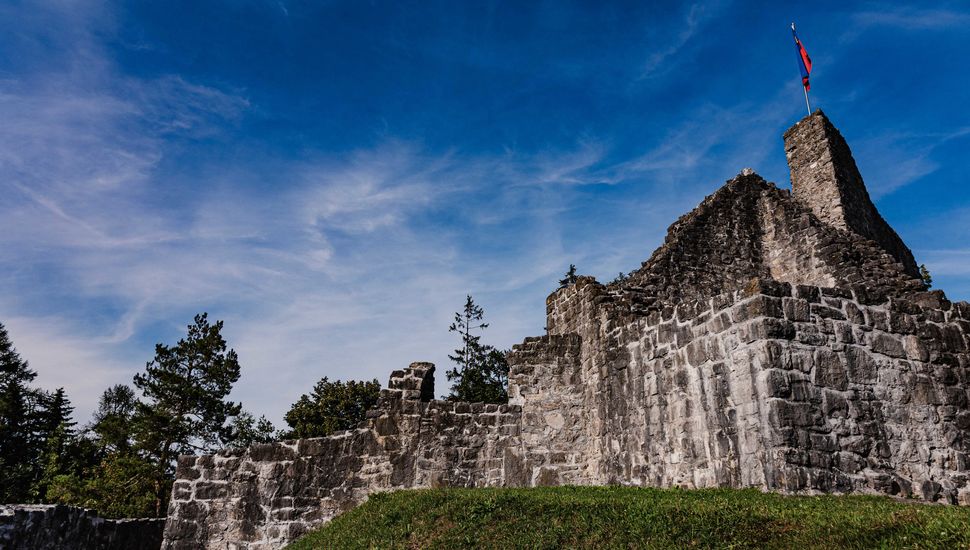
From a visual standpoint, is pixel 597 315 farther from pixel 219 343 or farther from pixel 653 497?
pixel 219 343

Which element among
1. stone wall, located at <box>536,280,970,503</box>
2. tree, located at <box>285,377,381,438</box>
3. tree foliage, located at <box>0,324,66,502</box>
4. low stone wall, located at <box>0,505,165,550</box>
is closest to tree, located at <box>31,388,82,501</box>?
tree foliage, located at <box>0,324,66,502</box>

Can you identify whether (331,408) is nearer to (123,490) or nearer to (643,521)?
(123,490)

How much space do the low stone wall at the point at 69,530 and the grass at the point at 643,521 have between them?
4238mm

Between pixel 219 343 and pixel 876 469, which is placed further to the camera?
pixel 219 343

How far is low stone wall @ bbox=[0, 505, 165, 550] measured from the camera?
921cm

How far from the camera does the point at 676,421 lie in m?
9.66

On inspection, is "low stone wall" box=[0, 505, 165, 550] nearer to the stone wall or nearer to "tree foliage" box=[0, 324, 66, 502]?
the stone wall

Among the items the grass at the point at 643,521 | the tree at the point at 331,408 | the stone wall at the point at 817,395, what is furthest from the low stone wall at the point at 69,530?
the tree at the point at 331,408

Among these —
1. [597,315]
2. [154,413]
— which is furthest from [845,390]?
[154,413]

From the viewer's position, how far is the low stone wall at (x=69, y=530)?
9211 millimetres

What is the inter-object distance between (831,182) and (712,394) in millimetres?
10536

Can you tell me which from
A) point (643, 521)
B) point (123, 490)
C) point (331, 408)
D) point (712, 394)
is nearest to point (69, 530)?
point (643, 521)

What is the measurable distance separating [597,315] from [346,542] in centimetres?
651

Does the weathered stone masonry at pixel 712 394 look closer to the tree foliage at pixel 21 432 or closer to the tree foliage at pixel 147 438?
the tree foliage at pixel 147 438
